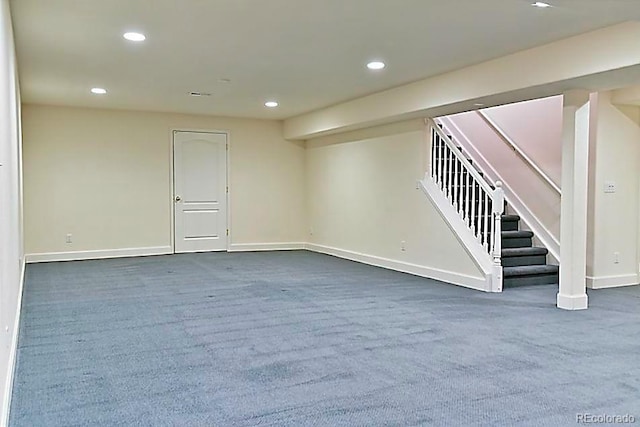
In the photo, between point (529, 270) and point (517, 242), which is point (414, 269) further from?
point (529, 270)

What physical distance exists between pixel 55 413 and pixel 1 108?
58.4 inches

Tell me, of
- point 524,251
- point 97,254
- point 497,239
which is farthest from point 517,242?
point 97,254

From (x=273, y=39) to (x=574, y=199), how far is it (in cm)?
300

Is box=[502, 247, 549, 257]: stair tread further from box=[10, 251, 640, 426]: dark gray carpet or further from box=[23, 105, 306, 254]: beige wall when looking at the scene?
box=[23, 105, 306, 254]: beige wall

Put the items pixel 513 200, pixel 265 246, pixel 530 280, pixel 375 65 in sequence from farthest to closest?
pixel 265 246 → pixel 513 200 → pixel 530 280 → pixel 375 65

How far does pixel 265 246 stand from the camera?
992cm

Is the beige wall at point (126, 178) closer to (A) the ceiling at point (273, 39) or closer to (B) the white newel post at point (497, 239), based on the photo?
(A) the ceiling at point (273, 39)

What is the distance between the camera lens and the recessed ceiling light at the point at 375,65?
211 inches

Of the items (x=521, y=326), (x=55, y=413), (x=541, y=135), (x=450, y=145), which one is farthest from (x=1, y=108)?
(x=541, y=135)

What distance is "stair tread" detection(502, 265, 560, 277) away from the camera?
615 cm

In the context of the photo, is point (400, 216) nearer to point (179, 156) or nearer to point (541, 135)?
point (541, 135)

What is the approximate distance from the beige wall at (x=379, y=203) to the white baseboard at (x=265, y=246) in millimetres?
338

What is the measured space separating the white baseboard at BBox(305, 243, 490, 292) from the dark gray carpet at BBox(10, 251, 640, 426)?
8.5 inches

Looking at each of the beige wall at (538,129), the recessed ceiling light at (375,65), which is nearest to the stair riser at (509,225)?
the beige wall at (538,129)
